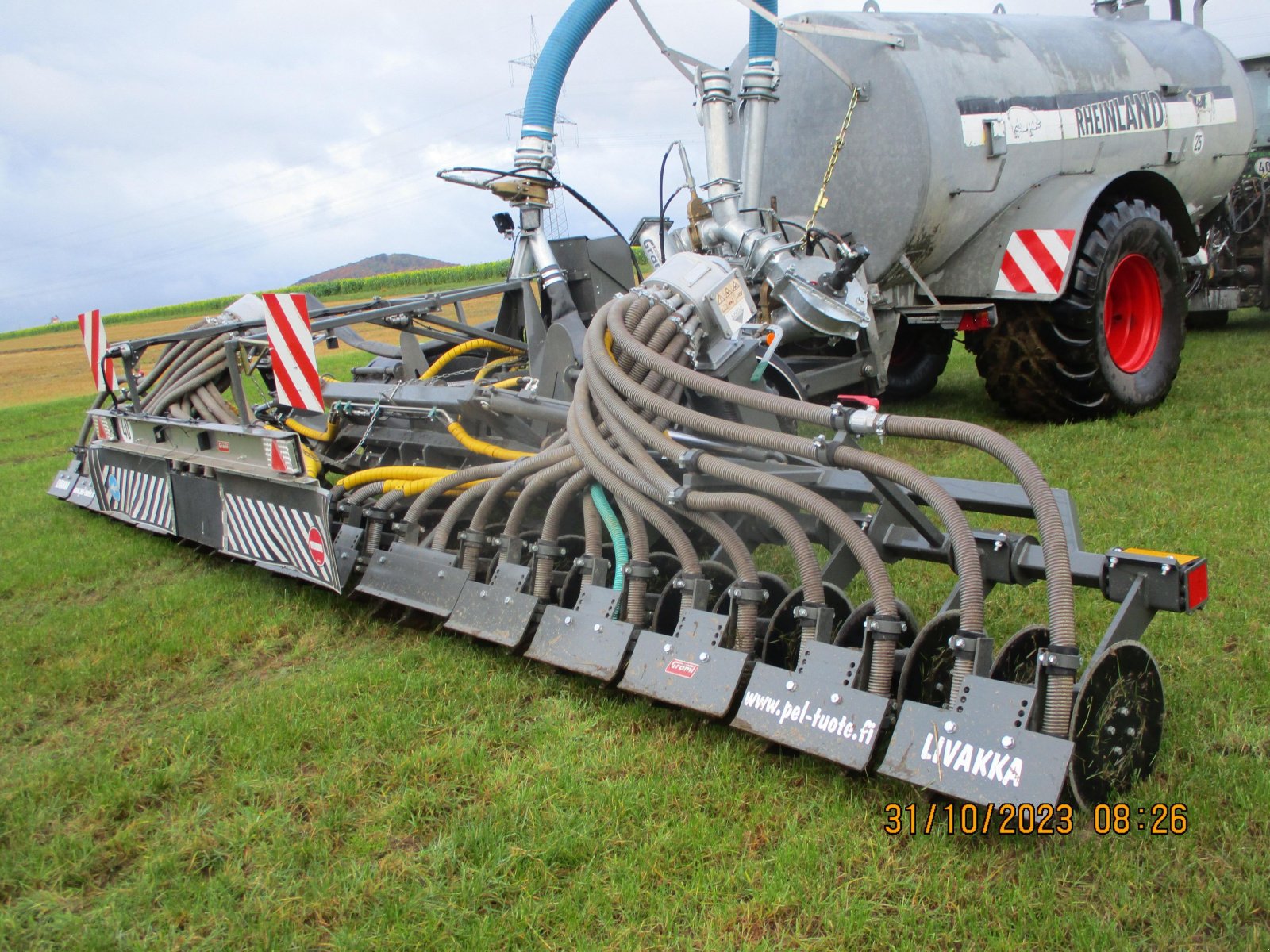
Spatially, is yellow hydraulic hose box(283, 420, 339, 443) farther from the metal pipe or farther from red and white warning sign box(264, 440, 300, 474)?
the metal pipe

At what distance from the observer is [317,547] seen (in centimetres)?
392

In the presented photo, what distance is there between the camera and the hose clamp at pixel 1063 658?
85.1 inches

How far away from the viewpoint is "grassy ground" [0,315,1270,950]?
6.79ft

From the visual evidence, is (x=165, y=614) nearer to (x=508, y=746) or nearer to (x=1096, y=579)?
(x=508, y=746)

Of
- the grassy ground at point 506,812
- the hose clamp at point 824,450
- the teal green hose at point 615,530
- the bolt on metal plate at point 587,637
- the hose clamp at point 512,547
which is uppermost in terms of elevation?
the hose clamp at point 824,450

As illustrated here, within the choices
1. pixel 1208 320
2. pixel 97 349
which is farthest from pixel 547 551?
pixel 1208 320

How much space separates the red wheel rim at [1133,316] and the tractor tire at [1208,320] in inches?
176

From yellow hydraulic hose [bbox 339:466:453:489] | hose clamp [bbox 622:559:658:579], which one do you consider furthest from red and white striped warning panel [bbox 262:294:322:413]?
hose clamp [bbox 622:559:658:579]

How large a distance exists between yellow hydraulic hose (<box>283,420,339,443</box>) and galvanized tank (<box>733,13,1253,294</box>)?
9.60ft

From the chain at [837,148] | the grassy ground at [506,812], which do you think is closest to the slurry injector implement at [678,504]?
the grassy ground at [506,812]

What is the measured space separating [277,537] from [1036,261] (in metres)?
4.52

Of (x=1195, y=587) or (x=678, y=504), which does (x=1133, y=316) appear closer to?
(x=1195, y=587)

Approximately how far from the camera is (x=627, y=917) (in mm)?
2098

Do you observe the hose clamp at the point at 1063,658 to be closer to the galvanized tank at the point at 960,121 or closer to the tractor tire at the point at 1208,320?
the galvanized tank at the point at 960,121
